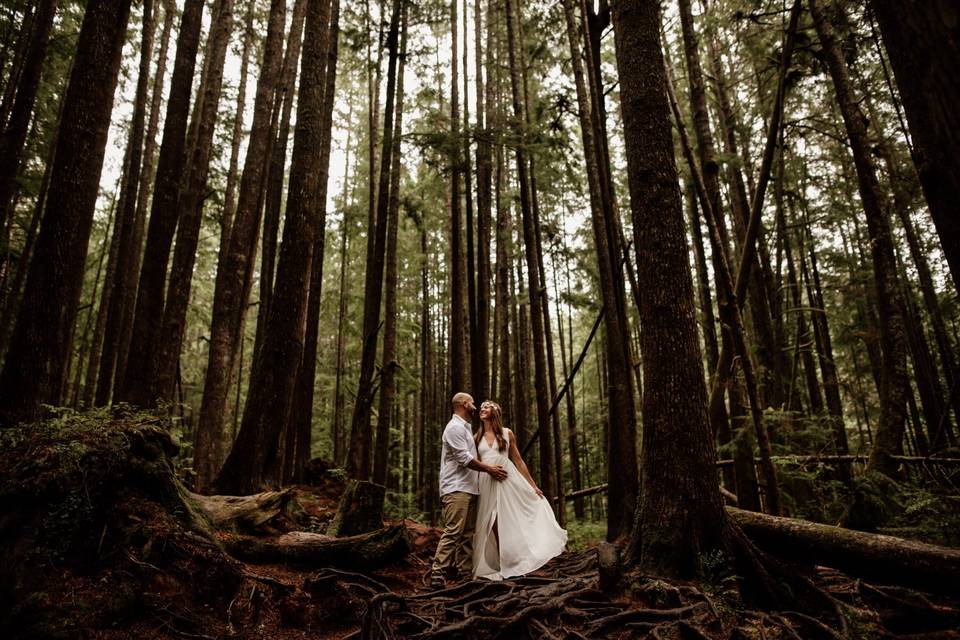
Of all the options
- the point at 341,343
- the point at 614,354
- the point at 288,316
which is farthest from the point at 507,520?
the point at 341,343

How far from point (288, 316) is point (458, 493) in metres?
3.16

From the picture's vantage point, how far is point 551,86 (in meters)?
11.6

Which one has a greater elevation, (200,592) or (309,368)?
(309,368)

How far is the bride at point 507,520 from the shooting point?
18.9ft

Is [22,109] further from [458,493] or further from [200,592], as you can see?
[458,493]

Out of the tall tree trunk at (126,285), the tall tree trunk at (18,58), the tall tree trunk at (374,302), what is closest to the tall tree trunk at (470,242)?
the tall tree trunk at (374,302)

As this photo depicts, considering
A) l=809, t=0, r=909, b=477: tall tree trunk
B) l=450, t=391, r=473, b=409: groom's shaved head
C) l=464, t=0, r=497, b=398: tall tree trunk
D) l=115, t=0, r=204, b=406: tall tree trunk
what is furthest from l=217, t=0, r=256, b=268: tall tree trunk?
l=809, t=0, r=909, b=477: tall tree trunk

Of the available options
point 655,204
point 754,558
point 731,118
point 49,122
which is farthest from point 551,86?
point 49,122

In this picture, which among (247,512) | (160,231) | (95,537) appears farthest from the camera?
(160,231)

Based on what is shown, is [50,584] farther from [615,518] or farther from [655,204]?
[615,518]

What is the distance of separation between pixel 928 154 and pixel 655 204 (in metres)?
2.40

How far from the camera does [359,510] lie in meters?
5.89

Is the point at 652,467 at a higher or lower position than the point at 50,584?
higher

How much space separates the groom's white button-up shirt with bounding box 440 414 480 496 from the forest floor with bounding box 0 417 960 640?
4.59 feet
